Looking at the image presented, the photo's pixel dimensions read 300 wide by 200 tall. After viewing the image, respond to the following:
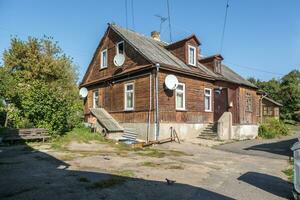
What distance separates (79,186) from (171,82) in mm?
10906

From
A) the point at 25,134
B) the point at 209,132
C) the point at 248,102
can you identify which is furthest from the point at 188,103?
the point at 25,134

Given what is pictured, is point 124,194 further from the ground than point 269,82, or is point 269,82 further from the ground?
point 269,82

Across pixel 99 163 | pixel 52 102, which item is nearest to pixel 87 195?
pixel 99 163

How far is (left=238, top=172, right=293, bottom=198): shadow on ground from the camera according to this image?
21.8ft

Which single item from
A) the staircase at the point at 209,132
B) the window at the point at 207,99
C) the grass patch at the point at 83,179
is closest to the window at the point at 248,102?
the window at the point at 207,99

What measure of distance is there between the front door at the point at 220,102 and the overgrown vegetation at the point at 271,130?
4265mm

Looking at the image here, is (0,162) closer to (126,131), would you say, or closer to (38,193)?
(38,193)

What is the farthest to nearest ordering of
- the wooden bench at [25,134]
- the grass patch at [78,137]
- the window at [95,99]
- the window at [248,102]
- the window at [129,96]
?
the window at [248,102], the window at [95,99], the window at [129,96], the grass patch at [78,137], the wooden bench at [25,134]

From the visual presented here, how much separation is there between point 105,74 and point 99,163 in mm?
12844

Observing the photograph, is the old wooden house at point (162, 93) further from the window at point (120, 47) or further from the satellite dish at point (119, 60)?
the satellite dish at point (119, 60)

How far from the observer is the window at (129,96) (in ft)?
59.2

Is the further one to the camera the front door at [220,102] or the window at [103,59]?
the window at [103,59]

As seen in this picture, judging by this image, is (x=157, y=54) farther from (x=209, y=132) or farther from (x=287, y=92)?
(x=287, y=92)

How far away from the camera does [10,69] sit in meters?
26.7
